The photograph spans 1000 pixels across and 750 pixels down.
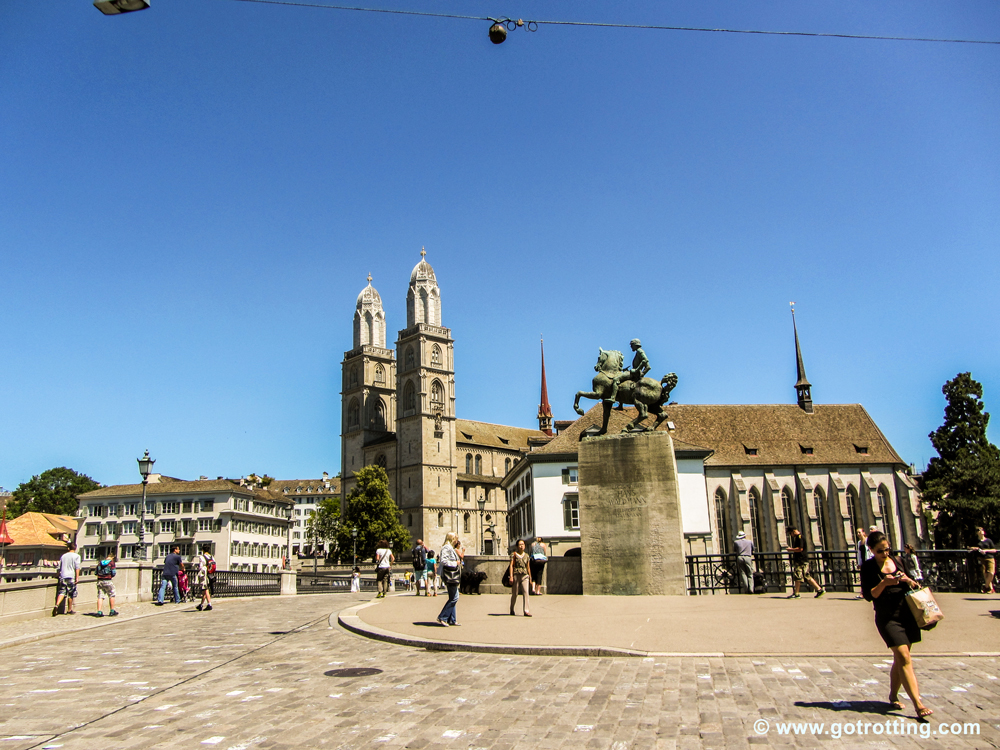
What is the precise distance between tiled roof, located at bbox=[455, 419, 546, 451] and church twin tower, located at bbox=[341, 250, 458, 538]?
7020mm

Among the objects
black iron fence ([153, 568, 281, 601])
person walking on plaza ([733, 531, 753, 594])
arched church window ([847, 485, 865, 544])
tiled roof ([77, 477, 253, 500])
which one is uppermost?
tiled roof ([77, 477, 253, 500])

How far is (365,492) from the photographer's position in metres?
77.9

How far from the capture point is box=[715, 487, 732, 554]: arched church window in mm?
56531

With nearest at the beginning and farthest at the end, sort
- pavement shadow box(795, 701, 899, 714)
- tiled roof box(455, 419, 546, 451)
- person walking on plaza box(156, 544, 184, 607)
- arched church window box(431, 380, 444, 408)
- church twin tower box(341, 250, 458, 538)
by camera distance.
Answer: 1. pavement shadow box(795, 701, 899, 714)
2. person walking on plaza box(156, 544, 184, 607)
3. church twin tower box(341, 250, 458, 538)
4. arched church window box(431, 380, 444, 408)
5. tiled roof box(455, 419, 546, 451)

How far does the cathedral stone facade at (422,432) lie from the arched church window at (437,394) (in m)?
0.14

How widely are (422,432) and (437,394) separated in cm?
670

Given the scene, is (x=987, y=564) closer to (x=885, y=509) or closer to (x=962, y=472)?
(x=962, y=472)

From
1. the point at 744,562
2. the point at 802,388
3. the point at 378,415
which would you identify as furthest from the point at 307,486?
the point at 744,562

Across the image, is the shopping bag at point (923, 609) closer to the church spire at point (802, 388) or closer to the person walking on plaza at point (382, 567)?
the person walking on plaza at point (382, 567)

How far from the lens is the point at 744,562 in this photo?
18.1m

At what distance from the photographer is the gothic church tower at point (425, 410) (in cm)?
9244

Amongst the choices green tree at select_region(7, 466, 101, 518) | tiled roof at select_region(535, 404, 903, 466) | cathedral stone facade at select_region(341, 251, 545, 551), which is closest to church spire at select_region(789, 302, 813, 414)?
tiled roof at select_region(535, 404, 903, 466)

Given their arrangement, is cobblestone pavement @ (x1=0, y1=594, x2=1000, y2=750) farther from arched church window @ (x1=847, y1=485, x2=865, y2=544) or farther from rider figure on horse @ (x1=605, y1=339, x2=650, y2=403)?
arched church window @ (x1=847, y1=485, x2=865, y2=544)

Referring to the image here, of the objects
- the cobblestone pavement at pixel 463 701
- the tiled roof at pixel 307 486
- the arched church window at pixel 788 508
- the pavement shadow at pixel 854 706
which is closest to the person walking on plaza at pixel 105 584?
the cobblestone pavement at pixel 463 701
